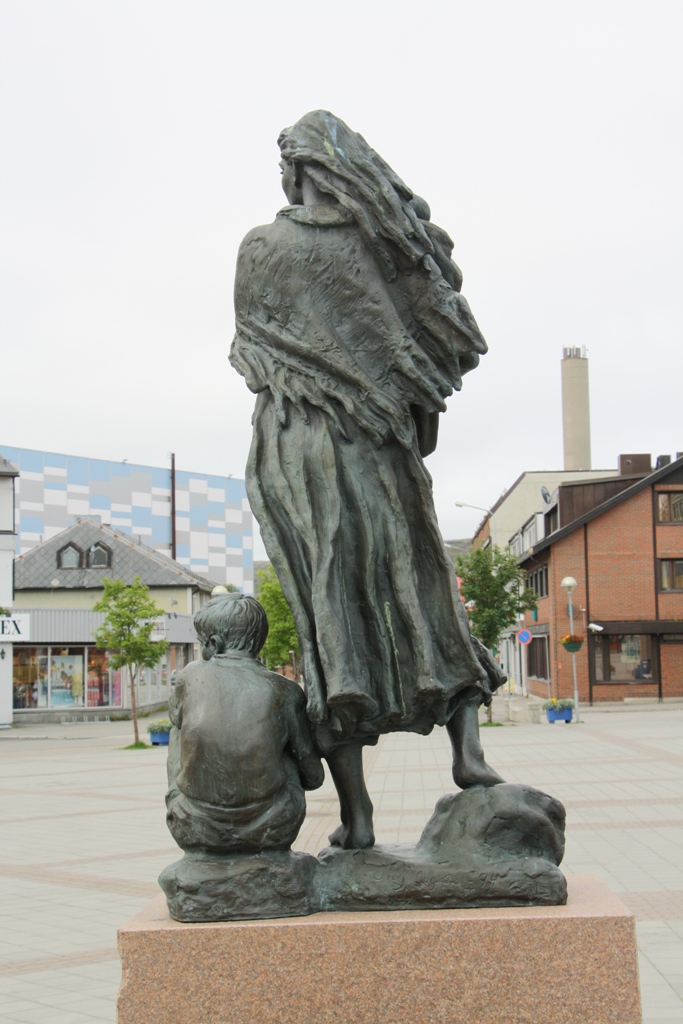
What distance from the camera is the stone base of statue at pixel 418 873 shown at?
3889mm

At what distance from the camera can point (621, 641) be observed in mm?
41156

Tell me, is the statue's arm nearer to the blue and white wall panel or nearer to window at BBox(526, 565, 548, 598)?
window at BBox(526, 565, 548, 598)

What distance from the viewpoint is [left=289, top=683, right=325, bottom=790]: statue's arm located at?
13.7ft

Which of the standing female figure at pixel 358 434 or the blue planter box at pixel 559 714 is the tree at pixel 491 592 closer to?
the blue planter box at pixel 559 714

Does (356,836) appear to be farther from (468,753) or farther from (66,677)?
(66,677)

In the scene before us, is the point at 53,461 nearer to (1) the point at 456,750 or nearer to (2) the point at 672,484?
(2) the point at 672,484

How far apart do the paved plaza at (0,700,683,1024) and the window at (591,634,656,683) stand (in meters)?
17.4

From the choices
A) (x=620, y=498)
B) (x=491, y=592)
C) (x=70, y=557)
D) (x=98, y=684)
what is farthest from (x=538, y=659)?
(x=70, y=557)

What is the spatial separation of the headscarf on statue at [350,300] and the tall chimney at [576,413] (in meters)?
64.8

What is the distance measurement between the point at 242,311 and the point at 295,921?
7.50ft

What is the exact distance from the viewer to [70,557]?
48406 millimetres

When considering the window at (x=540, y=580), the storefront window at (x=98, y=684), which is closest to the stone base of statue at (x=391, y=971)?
the storefront window at (x=98, y=684)

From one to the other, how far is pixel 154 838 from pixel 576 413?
60.0 meters

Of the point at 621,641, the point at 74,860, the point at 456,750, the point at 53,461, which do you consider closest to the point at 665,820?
the point at 74,860
